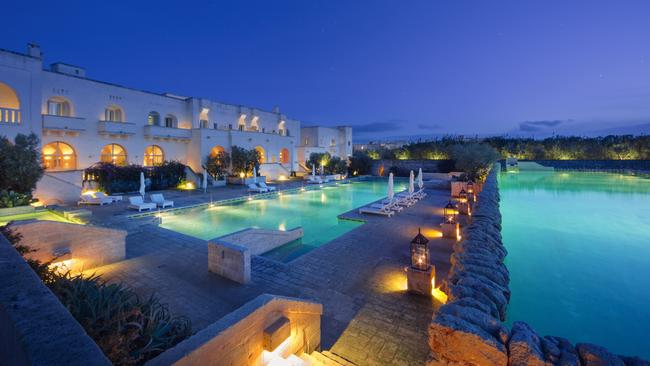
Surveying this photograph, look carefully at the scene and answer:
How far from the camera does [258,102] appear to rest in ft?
217

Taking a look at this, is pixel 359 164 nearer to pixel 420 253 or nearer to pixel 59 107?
pixel 59 107

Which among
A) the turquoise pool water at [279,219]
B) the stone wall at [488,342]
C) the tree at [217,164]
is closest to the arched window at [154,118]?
the tree at [217,164]

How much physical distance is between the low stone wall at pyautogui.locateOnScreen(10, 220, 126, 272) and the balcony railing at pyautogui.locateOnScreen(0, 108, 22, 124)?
1292cm

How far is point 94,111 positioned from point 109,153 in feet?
8.98

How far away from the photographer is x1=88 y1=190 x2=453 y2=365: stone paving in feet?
11.7

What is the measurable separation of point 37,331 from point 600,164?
169ft

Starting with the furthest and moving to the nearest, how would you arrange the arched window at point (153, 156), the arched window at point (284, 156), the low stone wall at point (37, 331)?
the arched window at point (284, 156) → the arched window at point (153, 156) → the low stone wall at point (37, 331)

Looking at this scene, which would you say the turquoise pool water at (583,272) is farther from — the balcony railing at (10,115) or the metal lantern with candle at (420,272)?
the balcony railing at (10,115)

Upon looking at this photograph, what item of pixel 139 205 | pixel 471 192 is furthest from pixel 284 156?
pixel 471 192

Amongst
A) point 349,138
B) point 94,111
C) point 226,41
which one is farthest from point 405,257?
point 226,41

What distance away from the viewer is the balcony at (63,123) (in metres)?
14.9

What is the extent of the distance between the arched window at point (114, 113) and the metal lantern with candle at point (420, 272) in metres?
20.7

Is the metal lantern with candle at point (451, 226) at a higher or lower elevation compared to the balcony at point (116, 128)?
lower

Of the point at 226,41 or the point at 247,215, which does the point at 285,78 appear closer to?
the point at 226,41
